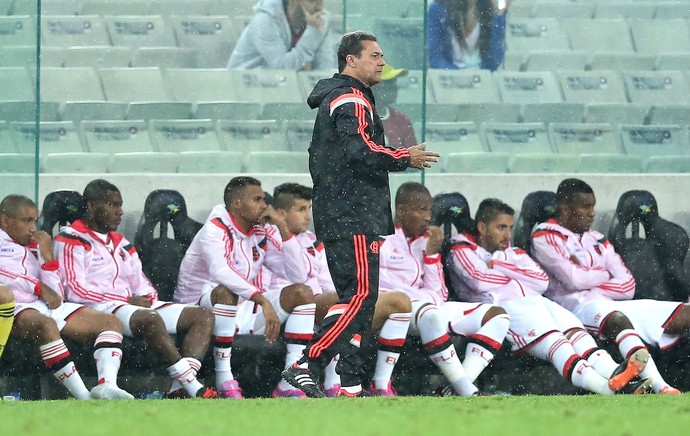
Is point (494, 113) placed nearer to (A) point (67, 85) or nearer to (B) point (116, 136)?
(B) point (116, 136)

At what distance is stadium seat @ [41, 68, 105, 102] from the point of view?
9.27 m

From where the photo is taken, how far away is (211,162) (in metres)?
9.45

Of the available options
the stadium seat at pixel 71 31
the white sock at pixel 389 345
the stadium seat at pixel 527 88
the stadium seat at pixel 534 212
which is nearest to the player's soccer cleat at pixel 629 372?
the white sock at pixel 389 345

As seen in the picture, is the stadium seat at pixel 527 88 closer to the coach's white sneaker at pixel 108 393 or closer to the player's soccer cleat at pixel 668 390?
the player's soccer cleat at pixel 668 390

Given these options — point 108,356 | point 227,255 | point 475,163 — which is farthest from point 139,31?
point 108,356

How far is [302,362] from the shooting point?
711cm

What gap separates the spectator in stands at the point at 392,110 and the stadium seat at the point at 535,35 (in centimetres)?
122

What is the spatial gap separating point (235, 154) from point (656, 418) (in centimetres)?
439

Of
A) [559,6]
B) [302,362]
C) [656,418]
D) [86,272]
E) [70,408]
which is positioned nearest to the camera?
[656,418]

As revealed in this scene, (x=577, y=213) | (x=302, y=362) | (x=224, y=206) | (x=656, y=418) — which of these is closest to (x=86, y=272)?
(x=224, y=206)

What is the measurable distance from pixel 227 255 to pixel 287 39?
1.76 m

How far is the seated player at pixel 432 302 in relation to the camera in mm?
8422

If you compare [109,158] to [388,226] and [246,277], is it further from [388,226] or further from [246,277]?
[388,226]

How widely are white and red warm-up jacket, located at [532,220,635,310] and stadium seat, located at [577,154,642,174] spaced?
729 millimetres
